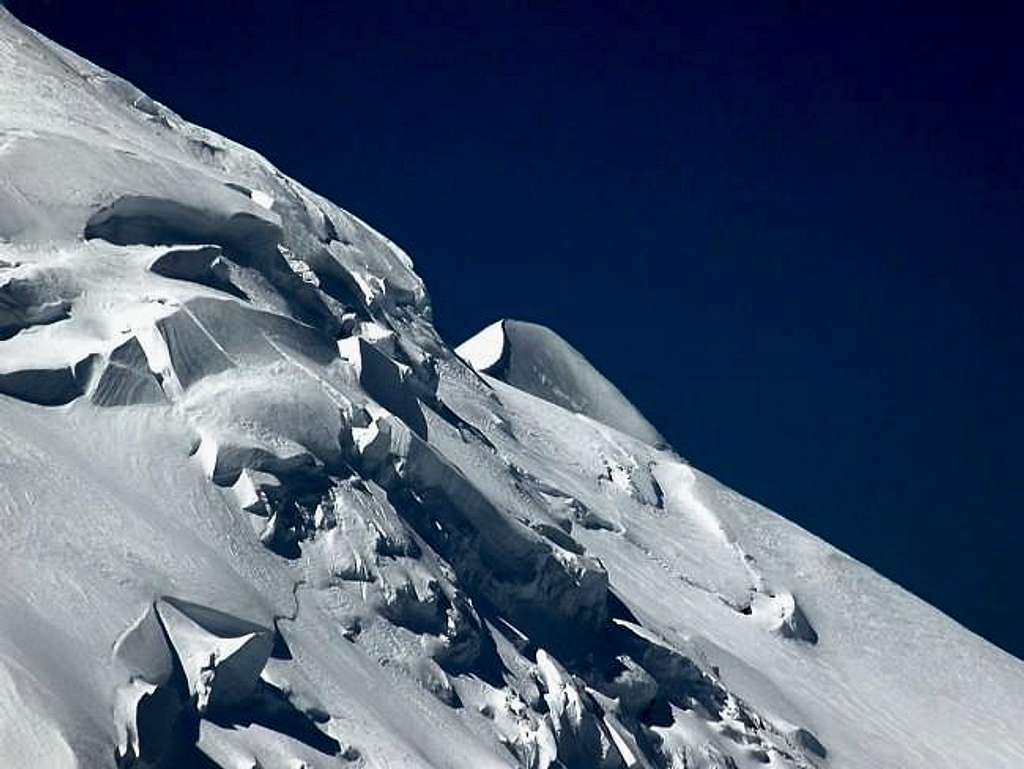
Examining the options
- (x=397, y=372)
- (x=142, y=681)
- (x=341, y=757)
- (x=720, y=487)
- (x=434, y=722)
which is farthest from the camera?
(x=720, y=487)

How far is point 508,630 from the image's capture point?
120 feet

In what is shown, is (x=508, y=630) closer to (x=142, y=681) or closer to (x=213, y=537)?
(x=213, y=537)

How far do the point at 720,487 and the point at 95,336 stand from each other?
25868mm

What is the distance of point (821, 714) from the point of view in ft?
147

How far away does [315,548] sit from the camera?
33.5 m

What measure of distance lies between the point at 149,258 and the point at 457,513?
27.2ft

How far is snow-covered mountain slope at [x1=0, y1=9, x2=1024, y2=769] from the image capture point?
27719 millimetres

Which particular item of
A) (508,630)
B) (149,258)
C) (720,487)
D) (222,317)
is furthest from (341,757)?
(720,487)

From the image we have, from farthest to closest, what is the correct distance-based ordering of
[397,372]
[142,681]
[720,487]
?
[720,487] → [397,372] → [142,681]

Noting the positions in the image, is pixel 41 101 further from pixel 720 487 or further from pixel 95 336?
pixel 720 487

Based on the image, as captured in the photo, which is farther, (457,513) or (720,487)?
(720,487)

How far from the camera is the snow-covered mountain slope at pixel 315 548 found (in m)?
27.7

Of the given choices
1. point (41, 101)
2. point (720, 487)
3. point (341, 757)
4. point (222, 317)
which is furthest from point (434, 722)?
point (720, 487)

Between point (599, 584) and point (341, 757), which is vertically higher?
point (599, 584)
